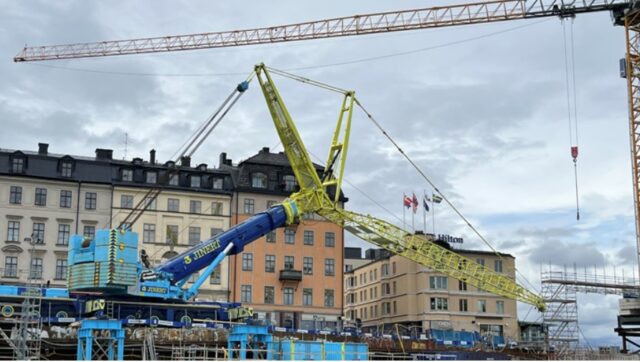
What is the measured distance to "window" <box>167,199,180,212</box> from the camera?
8450 cm

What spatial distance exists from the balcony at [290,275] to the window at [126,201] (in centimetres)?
1754

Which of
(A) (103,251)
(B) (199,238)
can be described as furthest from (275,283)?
(A) (103,251)

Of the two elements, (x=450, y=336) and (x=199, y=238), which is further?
(x=199, y=238)

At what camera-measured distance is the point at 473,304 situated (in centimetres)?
9081

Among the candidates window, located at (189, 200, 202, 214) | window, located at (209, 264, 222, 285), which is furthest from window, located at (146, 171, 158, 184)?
window, located at (209, 264, 222, 285)

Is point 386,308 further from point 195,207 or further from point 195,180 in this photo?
point 195,180

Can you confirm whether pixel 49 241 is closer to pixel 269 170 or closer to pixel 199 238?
pixel 199 238

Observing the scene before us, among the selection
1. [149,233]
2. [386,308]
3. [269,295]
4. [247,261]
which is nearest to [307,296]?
[269,295]

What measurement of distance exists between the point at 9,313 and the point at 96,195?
36387 mm

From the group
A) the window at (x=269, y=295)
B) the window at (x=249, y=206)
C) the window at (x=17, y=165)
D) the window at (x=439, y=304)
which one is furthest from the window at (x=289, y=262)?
the window at (x=17, y=165)

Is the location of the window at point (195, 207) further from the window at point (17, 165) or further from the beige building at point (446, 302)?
the beige building at point (446, 302)

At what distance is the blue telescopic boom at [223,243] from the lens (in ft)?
172

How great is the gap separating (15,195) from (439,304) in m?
46.7

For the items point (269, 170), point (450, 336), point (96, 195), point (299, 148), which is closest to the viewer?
point (299, 148)
